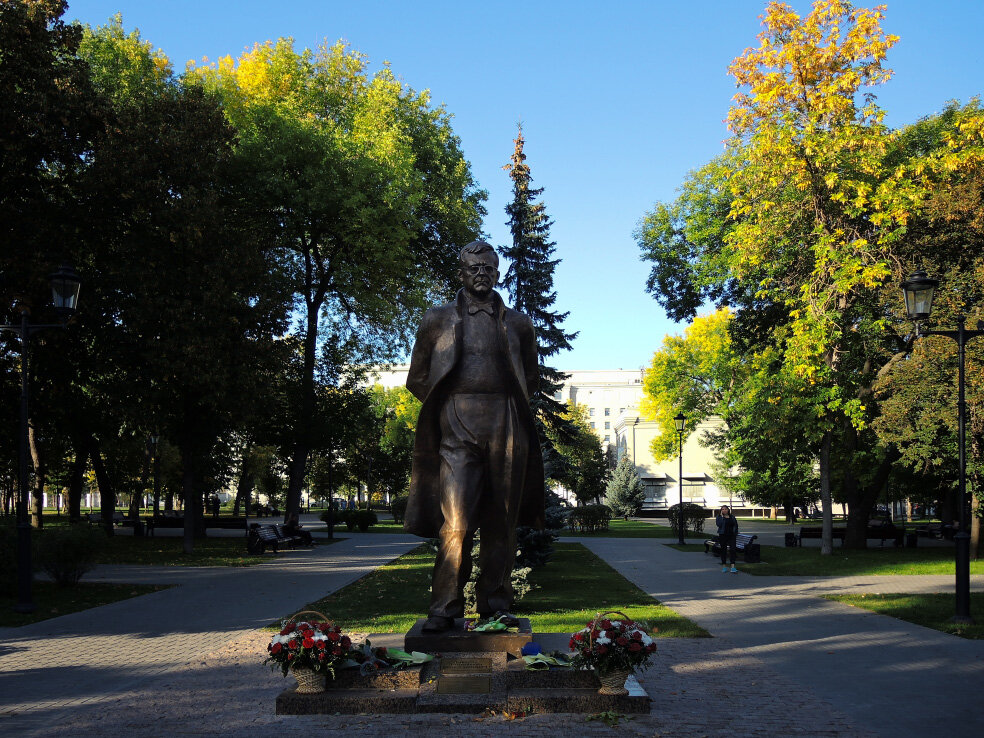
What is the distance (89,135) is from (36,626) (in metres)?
12.7

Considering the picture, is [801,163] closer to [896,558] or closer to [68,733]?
[896,558]

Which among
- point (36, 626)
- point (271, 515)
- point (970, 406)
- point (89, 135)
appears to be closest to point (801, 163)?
point (970, 406)

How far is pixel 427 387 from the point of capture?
24.8 ft

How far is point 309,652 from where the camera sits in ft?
21.2

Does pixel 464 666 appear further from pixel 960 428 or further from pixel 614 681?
pixel 960 428

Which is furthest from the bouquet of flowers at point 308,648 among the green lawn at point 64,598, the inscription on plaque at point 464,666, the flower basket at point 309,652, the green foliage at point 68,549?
the green foliage at point 68,549

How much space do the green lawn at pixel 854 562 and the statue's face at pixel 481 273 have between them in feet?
50.5

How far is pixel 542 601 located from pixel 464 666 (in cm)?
770

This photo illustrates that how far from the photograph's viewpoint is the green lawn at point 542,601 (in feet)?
37.9

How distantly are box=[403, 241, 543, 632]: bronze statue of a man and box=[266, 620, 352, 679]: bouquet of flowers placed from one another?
837 mm

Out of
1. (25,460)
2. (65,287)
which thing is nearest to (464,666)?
(25,460)

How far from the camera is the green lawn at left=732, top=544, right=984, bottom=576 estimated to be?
20.8 meters

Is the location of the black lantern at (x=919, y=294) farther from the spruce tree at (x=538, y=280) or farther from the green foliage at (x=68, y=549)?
the spruce tree at (x=538, y=280)

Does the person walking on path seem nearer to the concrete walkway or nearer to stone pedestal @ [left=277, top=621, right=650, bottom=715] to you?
the concrete walkway
